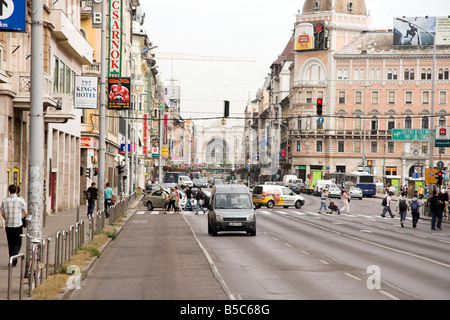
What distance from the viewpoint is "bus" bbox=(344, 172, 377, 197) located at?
87.2 meters

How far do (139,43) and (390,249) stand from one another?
89.6 metres

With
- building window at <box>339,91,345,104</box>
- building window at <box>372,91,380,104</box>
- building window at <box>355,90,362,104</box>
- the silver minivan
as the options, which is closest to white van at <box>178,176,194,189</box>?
building window at <box>339,91,345,104</box>

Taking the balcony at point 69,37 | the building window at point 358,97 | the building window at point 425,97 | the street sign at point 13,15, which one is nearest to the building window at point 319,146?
the building window at point 358,97

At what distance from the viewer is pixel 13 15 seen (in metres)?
14.7

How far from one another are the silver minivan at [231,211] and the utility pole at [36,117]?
15.2 meters

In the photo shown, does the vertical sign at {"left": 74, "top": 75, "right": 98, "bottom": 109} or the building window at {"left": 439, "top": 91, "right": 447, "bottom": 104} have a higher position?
the building window at {"left": 439, "top": 91, "right": 447, "bottom": 104}

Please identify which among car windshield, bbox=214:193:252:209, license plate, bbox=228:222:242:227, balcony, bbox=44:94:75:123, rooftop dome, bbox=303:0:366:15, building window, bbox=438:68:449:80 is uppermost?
rooftop dome, bbox=303:0:366:15

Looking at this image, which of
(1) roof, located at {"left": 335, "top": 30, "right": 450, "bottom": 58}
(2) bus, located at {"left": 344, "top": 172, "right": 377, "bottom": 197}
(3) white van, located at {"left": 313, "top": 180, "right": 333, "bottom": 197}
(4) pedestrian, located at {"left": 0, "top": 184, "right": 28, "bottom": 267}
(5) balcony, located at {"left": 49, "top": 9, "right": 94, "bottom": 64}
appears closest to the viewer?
(4) pedestrian, located at {"left": 0, "top": 184, "right": 28, "bottom": 267}

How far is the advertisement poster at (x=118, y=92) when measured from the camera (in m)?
37.8

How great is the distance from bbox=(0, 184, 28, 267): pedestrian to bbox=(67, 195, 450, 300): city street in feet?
5.70

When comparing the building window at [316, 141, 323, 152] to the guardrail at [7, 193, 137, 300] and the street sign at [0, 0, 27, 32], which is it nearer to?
the guardrail at [7, 193, 137, 300]

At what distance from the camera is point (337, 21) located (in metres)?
115

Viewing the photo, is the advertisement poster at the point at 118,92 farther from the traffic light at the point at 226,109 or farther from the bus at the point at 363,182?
the bus at the point at 363,182
